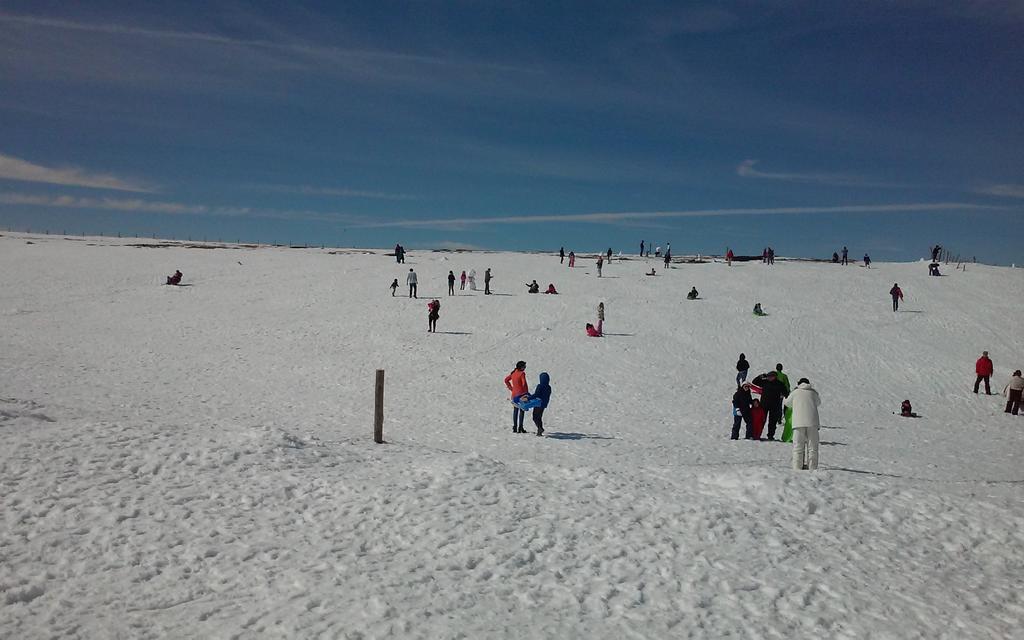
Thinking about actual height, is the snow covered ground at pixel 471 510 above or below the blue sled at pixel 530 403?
below

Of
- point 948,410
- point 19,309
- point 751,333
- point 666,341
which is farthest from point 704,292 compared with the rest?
point 19,309

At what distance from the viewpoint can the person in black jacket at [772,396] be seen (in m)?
16.4

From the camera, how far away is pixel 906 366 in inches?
1139

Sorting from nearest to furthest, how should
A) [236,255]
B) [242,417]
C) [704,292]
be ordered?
[242,417] → [704,292] → [236,255]

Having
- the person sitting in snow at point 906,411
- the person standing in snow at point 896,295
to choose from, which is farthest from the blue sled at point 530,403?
the person standing in snow at point 896,295

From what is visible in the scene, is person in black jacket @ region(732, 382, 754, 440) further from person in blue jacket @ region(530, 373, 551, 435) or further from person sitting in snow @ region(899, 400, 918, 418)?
person sitting in snow @ region(899, 400, 918, 418)

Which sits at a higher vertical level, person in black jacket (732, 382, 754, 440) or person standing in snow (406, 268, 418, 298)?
person standing in snow (406, 268, 418, 298)

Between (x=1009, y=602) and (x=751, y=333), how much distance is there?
2711 cm

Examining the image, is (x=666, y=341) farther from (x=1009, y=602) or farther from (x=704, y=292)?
(x=1009, y=602)

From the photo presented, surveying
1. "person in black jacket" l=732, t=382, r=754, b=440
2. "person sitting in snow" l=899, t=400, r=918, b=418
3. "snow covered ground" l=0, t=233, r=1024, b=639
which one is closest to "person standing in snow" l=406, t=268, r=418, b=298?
"snow covered ground" l=0, t=233, r=1024, b=639

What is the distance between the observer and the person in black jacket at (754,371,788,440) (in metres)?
16.4

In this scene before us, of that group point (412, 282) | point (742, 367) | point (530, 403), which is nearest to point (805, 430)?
point (530, 403)

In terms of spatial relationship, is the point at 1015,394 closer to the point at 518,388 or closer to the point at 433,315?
the point at 518,388

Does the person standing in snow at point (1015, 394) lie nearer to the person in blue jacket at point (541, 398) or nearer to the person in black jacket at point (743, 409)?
→ the person in black jacket at point (743, 409)
